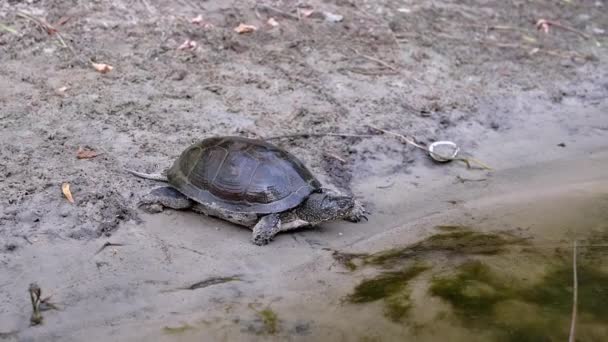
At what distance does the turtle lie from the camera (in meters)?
4.73

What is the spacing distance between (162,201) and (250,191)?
663 millimetres

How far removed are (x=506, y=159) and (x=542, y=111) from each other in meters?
1.15

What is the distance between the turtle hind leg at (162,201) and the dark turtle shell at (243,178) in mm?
71

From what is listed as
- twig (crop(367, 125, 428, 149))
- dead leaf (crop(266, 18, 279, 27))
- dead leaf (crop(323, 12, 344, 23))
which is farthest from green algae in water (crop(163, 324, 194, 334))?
dead leaf (crop(323, 12, 344, 23))

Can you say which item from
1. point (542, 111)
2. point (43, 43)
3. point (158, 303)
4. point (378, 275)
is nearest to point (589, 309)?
point (378, 275)

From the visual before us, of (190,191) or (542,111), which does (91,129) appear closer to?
(190,191)

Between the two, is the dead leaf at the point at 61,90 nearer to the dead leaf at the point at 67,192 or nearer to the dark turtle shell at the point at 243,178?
the dead leaf at the point at 67,192

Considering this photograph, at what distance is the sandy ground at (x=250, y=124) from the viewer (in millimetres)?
4188

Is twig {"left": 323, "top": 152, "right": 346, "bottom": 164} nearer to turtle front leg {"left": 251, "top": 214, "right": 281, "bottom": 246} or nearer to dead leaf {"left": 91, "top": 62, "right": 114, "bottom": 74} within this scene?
turtle front leg {"left": 251, "top": 214, "right": 281, "bottom": 246}

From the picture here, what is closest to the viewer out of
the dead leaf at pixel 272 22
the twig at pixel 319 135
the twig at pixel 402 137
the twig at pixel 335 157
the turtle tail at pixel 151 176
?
the turtle tail at pixel 151 176

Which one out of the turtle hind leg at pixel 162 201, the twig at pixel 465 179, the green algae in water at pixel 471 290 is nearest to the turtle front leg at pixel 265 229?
the turtle hind leg at pixel 162 201

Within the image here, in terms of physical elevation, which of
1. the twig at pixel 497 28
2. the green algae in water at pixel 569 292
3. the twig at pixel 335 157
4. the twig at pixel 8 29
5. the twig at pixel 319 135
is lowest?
the twig at pixel 335 157

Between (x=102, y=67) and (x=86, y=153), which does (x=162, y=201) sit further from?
(x=102, y=67)

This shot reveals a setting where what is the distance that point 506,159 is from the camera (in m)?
6.24
